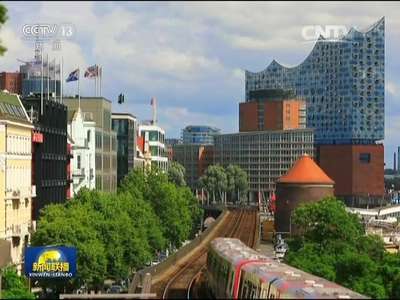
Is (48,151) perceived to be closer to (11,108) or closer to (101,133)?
(11,108)

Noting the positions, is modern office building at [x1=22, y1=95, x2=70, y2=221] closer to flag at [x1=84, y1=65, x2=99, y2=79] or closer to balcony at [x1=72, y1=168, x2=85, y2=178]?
balcony at [x1=72, y1=168, x2=85, y2=178]

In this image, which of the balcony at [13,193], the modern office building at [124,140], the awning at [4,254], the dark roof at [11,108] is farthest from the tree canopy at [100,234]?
the modern office building at [124,140]

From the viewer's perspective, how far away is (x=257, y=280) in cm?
4622

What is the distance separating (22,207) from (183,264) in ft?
60.1

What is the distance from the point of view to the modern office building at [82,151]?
13812cm

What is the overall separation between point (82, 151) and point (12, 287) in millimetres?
75222

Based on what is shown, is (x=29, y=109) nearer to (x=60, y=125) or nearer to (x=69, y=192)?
(x=60, y=125)

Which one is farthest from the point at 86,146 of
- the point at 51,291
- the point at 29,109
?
the point at 51,291

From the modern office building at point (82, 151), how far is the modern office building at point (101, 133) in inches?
111

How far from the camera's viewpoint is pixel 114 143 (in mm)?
173125

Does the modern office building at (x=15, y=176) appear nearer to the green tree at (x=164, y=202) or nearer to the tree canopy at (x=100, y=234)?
the tree canopy at (x=100, y=234)

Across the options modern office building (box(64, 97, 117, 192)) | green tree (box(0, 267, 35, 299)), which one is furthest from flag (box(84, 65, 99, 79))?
green tree (box(0, 267, 35, 299))

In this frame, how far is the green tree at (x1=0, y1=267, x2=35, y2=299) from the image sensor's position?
5991 centimetres

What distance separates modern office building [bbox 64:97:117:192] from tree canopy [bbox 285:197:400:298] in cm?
3693
